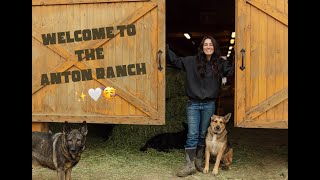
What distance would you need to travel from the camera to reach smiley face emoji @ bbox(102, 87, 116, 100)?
247 inches

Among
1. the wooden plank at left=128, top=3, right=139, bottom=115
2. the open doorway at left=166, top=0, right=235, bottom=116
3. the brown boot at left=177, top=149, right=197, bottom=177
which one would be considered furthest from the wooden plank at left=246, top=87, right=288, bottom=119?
the open doorway at left=166, top=0, right=235, bottom=116

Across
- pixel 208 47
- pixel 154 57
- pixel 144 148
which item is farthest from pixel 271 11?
pixel 144 148

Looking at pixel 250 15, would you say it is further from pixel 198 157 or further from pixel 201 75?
pixel 198 157

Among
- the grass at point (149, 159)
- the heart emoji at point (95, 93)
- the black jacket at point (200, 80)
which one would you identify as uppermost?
the black jacket at point (200, 80)

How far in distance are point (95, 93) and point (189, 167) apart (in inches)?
82.0

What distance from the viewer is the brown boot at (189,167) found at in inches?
225

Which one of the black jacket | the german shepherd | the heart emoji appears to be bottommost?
the german shepherd

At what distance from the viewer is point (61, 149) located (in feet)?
15.5

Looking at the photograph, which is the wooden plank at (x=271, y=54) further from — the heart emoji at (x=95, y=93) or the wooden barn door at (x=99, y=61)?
the heart emoji at (x=95, y=93)

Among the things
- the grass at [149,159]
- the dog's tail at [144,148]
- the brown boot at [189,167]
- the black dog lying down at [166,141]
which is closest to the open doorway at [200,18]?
the grass at [149,159]

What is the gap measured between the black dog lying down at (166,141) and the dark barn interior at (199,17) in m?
5.09

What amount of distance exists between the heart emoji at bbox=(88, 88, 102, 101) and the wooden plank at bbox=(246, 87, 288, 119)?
2581 mm

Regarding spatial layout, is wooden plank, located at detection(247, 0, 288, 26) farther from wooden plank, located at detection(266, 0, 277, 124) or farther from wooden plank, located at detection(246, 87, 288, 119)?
wooden plank, located at detection(246, 87, 288, 119)

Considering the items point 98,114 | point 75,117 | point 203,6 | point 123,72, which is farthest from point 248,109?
point 203,6
